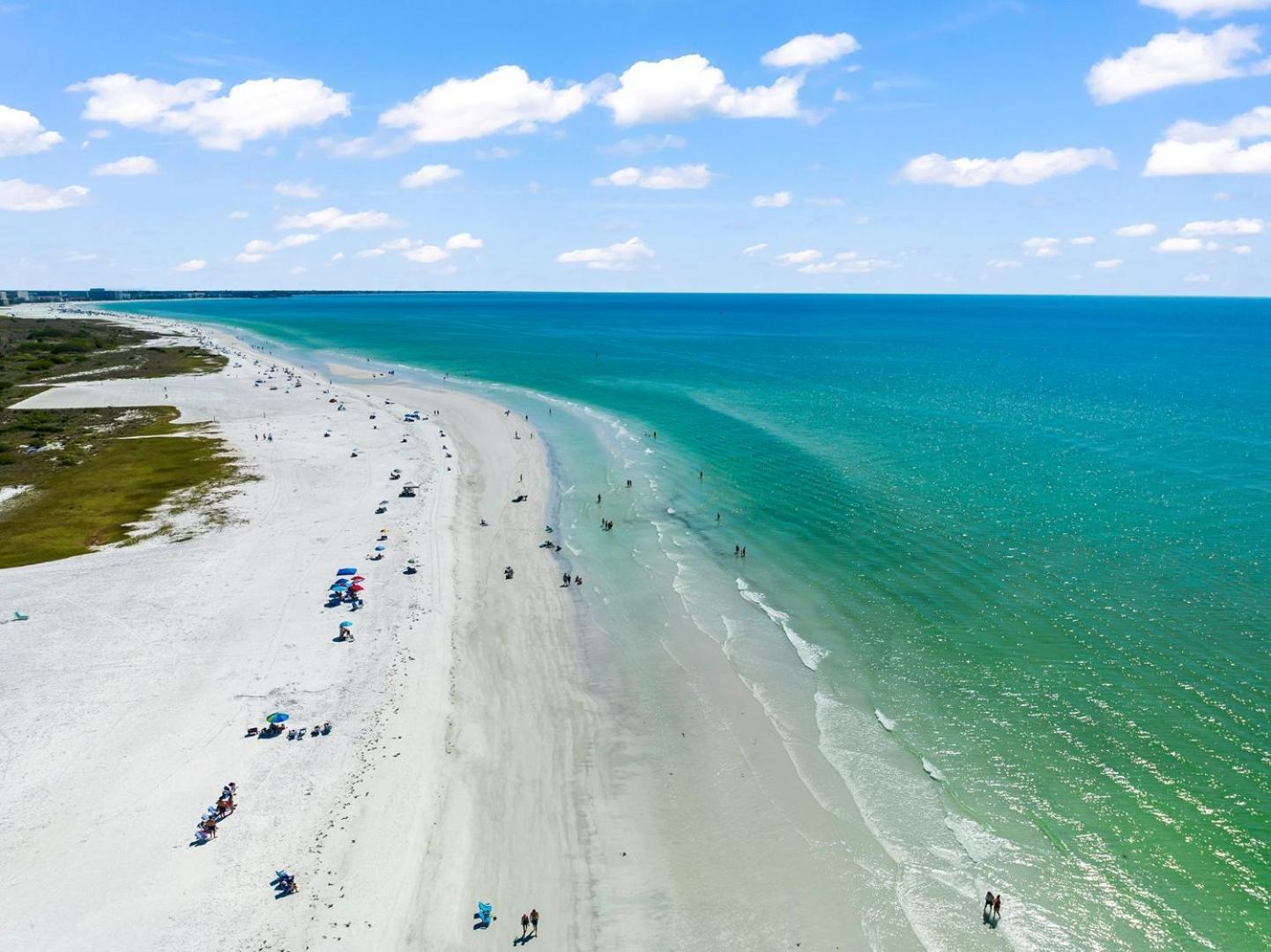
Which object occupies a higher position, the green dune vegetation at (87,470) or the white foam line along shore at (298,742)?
the green dune vegetation at (87,470)

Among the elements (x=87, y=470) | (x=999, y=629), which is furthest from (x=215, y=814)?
(x=87, y=470)

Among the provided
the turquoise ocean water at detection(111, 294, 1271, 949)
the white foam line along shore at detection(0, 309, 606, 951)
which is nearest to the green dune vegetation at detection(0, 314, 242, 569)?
the white foam line along shore at detection(0, 309, 606, 951)

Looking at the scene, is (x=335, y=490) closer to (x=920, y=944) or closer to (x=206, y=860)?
(x=206, y=860)

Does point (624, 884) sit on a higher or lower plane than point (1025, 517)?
lower

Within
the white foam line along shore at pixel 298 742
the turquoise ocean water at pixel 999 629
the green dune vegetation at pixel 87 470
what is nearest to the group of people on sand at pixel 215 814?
the white foam line along shore at pixel 298 742

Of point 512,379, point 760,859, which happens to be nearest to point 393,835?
point 760,859

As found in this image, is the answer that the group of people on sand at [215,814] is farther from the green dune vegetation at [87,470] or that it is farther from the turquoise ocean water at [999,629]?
the green dune vegetation at [87,470]
